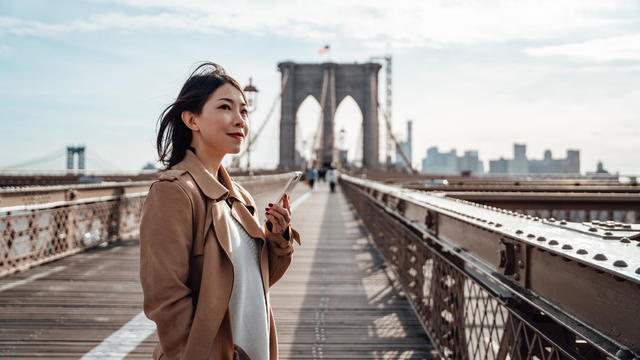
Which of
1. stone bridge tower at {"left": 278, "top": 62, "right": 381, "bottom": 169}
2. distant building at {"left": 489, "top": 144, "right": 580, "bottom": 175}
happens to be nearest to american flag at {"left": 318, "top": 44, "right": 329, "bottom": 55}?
stone bridge tower at {"left": 278, "top": 62, "right": 381, "bottom": 169}

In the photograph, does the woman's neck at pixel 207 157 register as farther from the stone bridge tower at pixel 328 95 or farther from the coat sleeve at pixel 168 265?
the stone bridge tower at pixel 328 95

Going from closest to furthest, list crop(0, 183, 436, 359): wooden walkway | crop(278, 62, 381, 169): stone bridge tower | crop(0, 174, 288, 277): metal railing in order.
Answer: crop(0, 183, 436, 359): wooden walkway
crop(0, 174, 288, 277): metal railing
crop(278, 62, 381, 169): stone bridge tower

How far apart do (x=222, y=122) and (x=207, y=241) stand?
1.26 ft

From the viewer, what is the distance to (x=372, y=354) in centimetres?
340

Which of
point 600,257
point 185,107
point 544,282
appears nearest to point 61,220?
point 185,107

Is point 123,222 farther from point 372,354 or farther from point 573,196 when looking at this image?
point 573,196

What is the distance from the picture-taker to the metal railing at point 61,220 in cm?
563

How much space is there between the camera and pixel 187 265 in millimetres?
1303

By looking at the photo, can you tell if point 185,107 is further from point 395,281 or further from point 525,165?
point 525,165

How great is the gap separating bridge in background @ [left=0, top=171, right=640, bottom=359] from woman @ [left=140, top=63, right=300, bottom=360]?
88 cm

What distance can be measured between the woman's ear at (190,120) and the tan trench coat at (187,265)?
15 cm

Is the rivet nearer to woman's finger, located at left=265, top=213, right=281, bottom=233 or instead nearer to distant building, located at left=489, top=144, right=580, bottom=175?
woman's finger, located at left=265, top=213, right=281, bottom=233

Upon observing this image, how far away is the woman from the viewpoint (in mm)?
1275

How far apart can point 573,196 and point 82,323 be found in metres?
5.62
